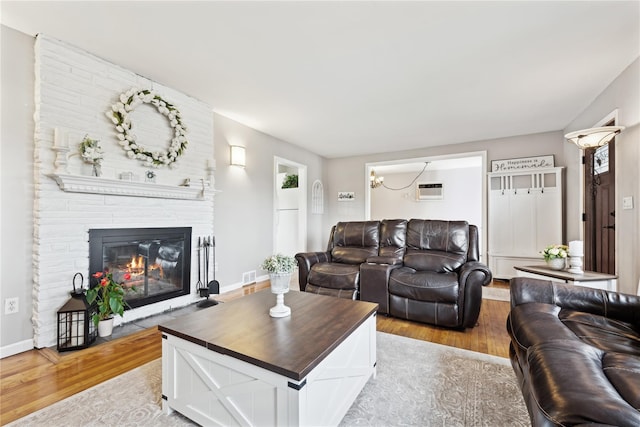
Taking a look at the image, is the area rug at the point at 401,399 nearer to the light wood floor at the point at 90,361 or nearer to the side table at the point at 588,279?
the light wood floor at the point at 90,361

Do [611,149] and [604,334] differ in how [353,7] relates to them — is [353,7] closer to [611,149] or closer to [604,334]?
[604,334]

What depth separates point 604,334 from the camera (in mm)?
1446

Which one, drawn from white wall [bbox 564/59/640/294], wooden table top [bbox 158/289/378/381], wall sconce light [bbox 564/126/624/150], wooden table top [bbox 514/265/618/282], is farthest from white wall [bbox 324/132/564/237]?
wooden table top [bbox 158/289/378/381]

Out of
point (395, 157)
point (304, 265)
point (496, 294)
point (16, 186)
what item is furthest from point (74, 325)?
point (395, 157)

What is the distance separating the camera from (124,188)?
2.67 m

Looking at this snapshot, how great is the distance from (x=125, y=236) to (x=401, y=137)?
419 centimetres

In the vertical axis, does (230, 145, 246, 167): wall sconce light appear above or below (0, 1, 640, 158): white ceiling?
below

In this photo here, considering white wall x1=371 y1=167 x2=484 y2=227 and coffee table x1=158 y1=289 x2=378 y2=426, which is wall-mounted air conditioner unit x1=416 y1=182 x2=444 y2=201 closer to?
white wall x1=371 y1=167 x2=484 y2=227

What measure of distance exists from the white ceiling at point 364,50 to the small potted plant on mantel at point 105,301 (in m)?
1.98

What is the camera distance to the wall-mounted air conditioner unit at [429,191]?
7.41m

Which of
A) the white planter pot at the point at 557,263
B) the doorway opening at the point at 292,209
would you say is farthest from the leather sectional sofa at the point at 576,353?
the doorway opening at the point at 292,209

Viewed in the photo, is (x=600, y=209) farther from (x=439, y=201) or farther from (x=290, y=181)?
(x=290, y=181)

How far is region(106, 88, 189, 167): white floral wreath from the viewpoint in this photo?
105 inches

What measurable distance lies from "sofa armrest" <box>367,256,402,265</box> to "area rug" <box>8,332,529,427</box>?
1.19m
